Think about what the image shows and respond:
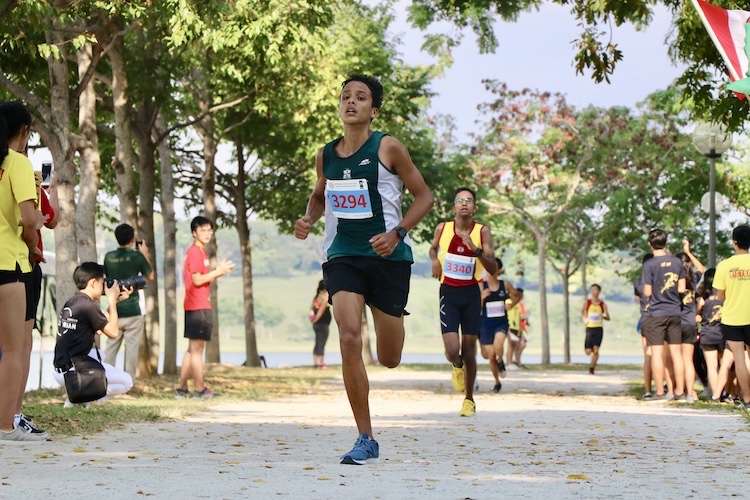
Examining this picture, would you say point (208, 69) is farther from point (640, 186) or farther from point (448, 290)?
point (640, 186)

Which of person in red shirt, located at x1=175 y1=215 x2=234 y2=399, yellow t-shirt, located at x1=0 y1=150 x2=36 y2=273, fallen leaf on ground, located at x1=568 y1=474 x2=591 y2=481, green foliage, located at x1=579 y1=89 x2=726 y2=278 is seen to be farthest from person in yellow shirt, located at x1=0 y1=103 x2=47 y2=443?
green foliage, located at x1=579 y1=89 x2=726 y2=278

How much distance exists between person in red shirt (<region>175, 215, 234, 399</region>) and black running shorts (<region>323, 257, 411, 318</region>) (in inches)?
289

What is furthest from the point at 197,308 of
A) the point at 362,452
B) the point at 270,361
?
the point at 270,361

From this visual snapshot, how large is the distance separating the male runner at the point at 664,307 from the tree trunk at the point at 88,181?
7.01m

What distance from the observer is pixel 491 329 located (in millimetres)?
18672

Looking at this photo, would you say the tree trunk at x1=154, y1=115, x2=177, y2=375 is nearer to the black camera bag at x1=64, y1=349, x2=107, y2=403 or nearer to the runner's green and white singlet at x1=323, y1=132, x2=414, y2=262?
the black camera bag at x1=64, y1=349, x2=107, y2=403

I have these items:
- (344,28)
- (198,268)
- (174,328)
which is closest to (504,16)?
(198,268)

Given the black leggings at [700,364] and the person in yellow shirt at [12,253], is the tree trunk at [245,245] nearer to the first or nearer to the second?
the black leggings at [700,364]

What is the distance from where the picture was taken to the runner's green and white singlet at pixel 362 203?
7.75 metres

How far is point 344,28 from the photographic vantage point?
31.4m

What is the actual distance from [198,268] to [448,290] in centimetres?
378

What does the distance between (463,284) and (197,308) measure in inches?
154

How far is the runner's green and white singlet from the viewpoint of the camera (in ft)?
25.4

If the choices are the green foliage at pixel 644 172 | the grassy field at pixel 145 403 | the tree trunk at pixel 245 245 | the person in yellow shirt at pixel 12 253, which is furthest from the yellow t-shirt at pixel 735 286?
the green foliage at pixel 644 172
